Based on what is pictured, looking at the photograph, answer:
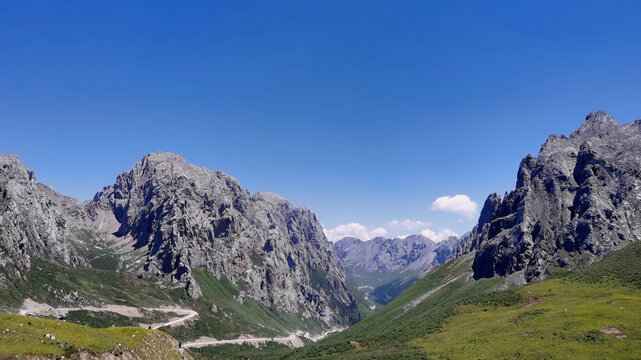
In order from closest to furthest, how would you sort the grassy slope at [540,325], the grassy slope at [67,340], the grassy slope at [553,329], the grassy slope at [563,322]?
1. the grassy slope at [67,340]
2. the grassy slope at [553,329]
3. the grassy slope at [563,322]
4. the grassy slope at [540,325]

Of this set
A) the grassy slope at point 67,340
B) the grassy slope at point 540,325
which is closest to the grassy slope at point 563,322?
the grassy slope at point 540,325

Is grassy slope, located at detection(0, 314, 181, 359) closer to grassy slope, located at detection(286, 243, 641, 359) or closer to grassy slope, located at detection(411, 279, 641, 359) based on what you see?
grassy slope, located at detection(286, 243, 641, 359)

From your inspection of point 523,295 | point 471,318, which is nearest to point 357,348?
point 471,318

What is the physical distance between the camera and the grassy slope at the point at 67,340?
1853 inches

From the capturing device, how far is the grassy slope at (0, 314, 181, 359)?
154 feet

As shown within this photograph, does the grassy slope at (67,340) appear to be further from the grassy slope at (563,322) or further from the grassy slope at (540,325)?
the grassy slope at (563,322)

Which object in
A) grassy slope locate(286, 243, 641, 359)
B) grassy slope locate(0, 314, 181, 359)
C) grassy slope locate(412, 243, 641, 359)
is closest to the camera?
grassy slope locate(0, 314, 181, 359)

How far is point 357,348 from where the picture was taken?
557ft

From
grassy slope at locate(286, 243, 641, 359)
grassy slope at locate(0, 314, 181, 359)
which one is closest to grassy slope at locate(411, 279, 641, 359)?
grassy slope at locate(286, 243, 641, 359)

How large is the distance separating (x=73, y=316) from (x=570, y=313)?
23642cm

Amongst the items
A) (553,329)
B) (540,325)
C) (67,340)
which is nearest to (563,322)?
(553,329)

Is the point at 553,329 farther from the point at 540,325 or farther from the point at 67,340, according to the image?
the point at 67,340

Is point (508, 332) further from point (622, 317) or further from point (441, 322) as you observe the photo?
point (441, 322)

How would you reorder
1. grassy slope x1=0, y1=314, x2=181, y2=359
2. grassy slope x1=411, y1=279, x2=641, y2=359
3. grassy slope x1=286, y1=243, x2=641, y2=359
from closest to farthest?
grassy slope x1=0, y1=314, x2=181, y2=359 → grassy slope x1=411, y1=279, x2=641, y2=359 → grassy slope x1=286, y1=243, x2=641, y2=359
